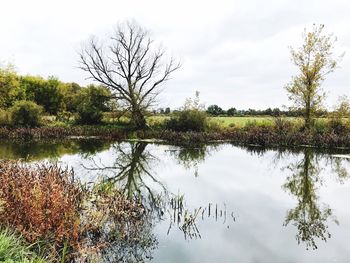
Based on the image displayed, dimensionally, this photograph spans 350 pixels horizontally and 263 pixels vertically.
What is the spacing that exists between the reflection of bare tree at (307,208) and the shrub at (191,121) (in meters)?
15.1

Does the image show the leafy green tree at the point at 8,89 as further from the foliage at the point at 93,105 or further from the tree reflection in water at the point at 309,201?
the tree reflection in water at the point at 309,201

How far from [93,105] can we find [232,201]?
27.8 m

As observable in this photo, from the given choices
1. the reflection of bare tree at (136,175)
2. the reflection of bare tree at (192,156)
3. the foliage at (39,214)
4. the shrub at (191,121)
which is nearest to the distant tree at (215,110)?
the shrub at (191,121)

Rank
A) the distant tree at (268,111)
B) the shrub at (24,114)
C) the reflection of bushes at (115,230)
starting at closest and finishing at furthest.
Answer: the reflection of bushes at (115,230) → the shrub at (24,114) → the distant tree at (268,111)

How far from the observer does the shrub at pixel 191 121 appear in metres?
32.7

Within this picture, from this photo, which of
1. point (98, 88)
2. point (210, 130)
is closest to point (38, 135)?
point (98, 88)

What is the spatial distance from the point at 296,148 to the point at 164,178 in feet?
45.6

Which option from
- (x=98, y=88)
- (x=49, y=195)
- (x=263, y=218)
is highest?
Result: (x=98, y=88)

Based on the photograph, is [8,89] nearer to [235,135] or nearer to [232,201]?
[235,135]

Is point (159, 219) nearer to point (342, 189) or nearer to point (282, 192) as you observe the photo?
point (282, 192)

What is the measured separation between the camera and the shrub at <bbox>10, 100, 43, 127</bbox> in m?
34.0

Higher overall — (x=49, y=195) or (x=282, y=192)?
(x=49, y=195)

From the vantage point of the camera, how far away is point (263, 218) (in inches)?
385

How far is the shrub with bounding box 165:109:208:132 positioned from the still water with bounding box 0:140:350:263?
1087 centimetres
